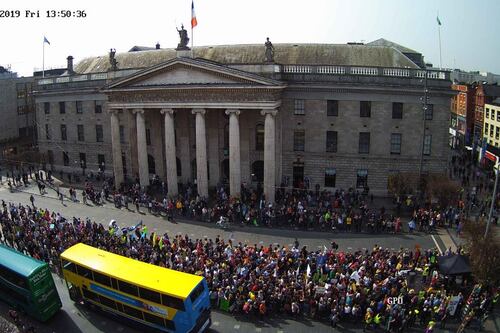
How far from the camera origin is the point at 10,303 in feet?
79.6

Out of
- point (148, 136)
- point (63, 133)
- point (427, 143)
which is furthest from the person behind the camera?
point (63, 133)

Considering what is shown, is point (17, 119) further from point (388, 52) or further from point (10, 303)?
point (388, 52)

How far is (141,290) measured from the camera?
66.7 ft

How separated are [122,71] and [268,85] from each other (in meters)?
17.8

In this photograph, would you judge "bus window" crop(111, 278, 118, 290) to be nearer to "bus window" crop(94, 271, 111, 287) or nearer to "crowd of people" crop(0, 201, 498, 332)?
"bus window" crop(94, 271, 111, 287)

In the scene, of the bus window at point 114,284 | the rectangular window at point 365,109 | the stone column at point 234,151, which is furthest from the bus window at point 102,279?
the rectangular window at point 365,109

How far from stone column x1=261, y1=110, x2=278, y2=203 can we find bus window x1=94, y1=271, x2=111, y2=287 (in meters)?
20.6

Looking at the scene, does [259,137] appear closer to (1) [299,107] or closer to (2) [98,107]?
(1) [299,107]

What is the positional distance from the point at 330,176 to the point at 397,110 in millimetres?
9258

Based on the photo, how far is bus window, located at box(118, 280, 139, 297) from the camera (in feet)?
67.4

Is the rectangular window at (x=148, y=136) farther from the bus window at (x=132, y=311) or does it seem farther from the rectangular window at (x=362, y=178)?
the bus window at (x=132, y=311)

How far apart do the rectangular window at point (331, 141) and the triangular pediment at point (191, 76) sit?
8.47 metres

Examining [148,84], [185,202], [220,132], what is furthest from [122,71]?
[185,202]

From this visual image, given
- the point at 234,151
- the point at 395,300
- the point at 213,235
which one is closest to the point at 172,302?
the point at 395,300
